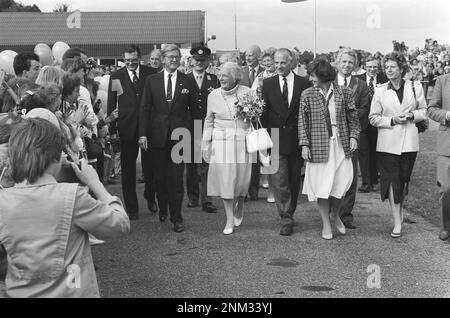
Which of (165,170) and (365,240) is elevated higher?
(165,170)

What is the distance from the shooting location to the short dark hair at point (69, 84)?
22.0ft

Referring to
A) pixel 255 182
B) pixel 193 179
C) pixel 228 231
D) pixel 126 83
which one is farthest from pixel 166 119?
pixel 255 182

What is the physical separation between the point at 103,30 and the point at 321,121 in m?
48.1

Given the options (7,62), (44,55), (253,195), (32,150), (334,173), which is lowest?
(253,195)

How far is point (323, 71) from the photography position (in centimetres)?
777

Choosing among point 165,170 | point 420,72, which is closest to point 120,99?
point 165,170

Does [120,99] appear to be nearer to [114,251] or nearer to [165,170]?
[165,170]

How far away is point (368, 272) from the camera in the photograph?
6.36m

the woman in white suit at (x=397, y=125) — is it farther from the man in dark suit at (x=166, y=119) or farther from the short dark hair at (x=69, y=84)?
the short dark hair at (x=69, y=84)

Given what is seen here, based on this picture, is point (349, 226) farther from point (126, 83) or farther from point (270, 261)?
point (126, 83)

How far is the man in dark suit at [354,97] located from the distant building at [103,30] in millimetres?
34030

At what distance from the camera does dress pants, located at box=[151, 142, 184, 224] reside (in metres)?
8.29

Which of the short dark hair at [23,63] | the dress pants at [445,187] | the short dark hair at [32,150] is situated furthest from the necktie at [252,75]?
the short dark hair at [32,150]
